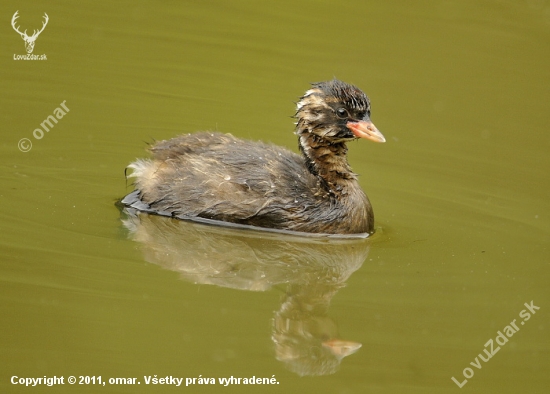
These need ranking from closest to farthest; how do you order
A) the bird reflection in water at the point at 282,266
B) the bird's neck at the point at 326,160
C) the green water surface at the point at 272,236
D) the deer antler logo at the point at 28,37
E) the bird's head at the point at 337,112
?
the green water surface at the point at 272,236 → the bird reflection in water at the point at 282,266 → the bird's head at the point at 337,112 → the bird's neck at the point at 326,160 → the deer antler logo at the point at 28,37

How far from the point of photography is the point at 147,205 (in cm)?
900

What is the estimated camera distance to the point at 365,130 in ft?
28.7

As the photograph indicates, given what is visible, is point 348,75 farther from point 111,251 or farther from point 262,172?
point 111,251

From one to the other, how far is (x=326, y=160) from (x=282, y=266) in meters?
1.41

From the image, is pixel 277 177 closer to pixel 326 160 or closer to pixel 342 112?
pixel 326 160

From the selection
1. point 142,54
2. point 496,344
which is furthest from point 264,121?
point 496,344

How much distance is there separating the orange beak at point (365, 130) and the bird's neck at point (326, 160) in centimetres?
32

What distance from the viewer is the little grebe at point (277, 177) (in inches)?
341

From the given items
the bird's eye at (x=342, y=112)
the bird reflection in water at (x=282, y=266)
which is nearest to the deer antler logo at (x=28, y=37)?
the bird reflection in water at (x=282, y=266)

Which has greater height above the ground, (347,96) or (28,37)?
(28,37)

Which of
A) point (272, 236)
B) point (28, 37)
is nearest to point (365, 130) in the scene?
point (272, 236)

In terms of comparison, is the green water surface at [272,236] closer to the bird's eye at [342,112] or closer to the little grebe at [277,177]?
the little grebe at [277,177]

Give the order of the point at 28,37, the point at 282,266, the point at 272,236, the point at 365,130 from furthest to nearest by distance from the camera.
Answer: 1. the point at 28,37
2. the point at 365,130
3. the point at 272,236
4. the point at 282,266

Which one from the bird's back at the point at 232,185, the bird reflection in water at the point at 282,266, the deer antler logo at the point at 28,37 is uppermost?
the deer antler logo at the point at 28,37
